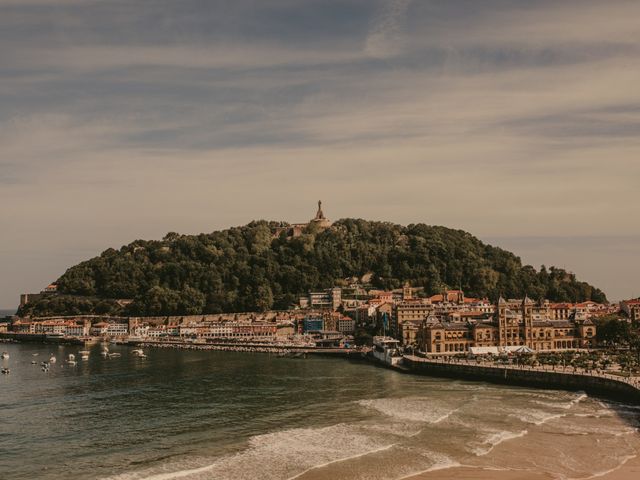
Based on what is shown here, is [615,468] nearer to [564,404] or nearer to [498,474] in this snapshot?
[498,474]

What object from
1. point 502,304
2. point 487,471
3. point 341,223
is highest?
point 341,223

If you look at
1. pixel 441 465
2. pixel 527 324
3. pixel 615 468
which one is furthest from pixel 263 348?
pixel 615 468

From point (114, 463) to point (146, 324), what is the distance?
4348 inches

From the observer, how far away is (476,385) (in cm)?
6116

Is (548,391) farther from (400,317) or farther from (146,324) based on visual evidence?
(146,324)

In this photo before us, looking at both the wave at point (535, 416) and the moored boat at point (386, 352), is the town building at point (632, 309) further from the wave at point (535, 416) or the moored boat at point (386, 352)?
the wave at point (535, 416)

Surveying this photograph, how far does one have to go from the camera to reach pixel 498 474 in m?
31.7

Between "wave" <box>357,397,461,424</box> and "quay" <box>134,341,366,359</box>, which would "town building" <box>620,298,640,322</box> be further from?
"wave" <box>357,397,461,424</box>

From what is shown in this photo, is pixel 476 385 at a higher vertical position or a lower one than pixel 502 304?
lower

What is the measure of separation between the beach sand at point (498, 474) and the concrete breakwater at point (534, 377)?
19.4m

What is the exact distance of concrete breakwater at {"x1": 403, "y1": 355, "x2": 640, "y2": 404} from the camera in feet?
172

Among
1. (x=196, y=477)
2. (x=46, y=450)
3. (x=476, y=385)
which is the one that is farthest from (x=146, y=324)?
(x=196, y=477)

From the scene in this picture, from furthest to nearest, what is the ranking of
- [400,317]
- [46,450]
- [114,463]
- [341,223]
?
[341,223]
[400,317]
[46,450]
[114,463]

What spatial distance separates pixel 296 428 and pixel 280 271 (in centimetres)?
10960
